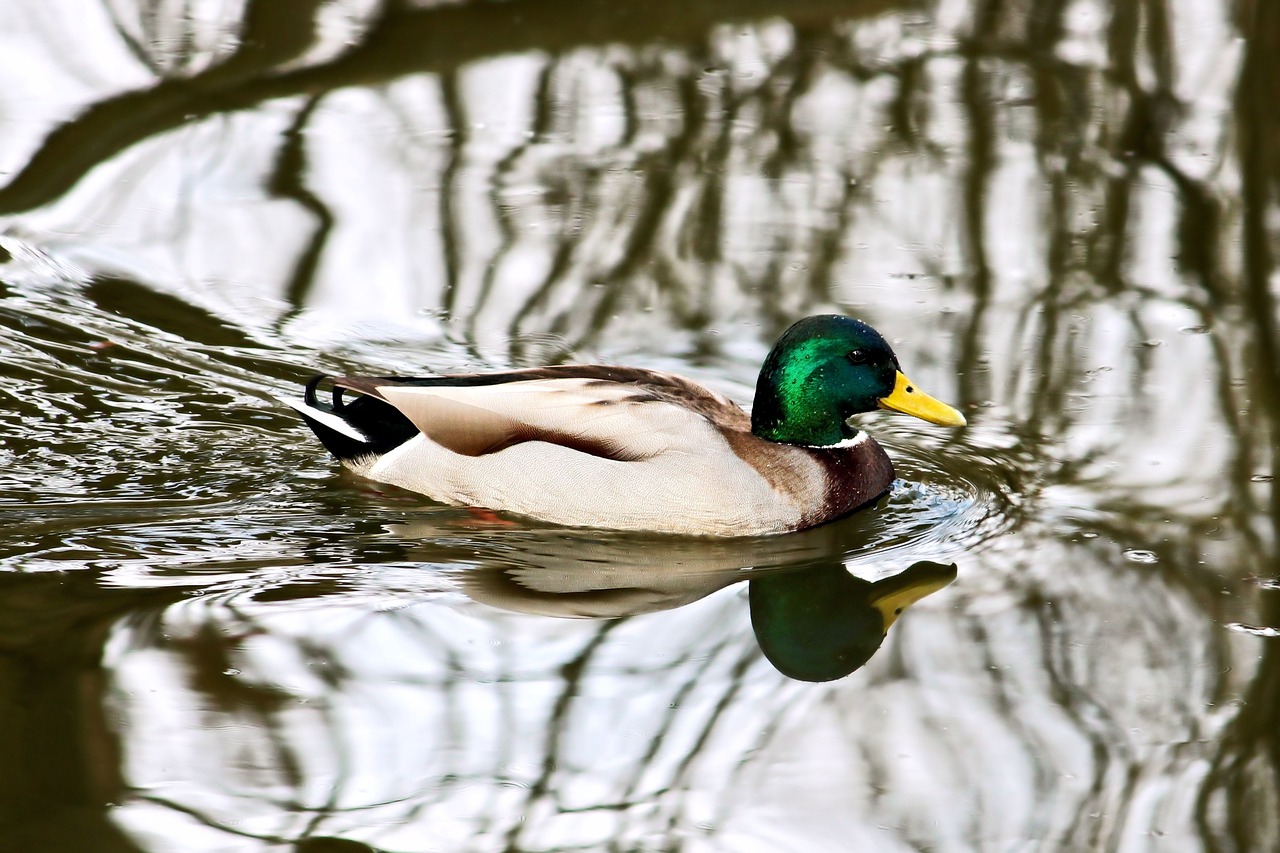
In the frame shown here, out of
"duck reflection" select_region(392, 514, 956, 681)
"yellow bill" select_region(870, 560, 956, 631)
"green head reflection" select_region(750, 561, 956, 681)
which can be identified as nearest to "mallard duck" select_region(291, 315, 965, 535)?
"duck reflection" select_region(392, 514, 956, 681)

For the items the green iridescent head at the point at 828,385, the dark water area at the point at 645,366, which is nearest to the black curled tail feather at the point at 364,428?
the dark water area at the point at 645,366

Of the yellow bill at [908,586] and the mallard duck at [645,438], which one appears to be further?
the mallard duck at [645,438]

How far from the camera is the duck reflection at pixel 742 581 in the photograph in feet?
18.0

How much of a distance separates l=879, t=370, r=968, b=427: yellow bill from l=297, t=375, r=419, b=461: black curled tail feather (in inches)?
73.2

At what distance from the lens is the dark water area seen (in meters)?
4.54

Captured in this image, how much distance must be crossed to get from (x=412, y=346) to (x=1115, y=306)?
336 centimetres

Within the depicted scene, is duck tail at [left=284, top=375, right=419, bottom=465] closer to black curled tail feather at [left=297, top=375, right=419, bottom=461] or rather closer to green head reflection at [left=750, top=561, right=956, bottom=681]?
black curled tail feather at [left=297, top=375, right=419, bottom=461]

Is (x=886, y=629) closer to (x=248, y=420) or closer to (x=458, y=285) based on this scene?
(x=248, y=420)

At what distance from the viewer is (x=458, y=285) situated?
8219 mm

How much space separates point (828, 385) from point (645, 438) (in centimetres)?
78

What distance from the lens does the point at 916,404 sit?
252 inches

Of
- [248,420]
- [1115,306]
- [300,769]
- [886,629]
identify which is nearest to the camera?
[300,769]

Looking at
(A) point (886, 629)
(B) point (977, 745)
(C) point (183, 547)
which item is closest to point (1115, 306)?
(A) point (886, 629)

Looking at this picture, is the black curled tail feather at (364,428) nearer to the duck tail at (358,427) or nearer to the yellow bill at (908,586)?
the duck tail at (358,427)
